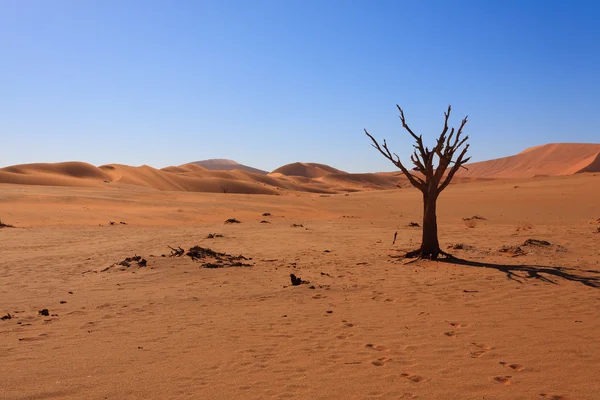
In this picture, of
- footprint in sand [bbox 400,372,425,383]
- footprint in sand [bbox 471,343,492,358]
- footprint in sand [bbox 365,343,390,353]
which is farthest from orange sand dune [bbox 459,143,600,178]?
footprint in sand [bbox 400,372,425,383]

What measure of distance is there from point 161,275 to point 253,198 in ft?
80.1

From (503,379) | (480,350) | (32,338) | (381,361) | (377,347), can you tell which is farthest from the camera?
(32,338)

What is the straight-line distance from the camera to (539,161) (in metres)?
104

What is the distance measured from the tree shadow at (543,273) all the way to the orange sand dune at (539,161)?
281 feet

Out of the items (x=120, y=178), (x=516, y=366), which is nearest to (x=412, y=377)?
(x=516, y=366)

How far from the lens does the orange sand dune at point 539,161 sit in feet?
307

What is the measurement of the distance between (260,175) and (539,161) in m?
59.4

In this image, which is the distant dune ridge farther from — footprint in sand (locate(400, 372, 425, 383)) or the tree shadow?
footprint in sand (locate(400, 372, 425, 383))

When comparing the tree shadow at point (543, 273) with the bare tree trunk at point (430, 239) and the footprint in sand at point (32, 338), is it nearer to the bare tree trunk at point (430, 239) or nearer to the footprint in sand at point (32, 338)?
the bare tree trunk at point (430, 239)

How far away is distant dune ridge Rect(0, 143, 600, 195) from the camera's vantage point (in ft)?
166

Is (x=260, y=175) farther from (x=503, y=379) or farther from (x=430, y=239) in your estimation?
(x=503, y=379)

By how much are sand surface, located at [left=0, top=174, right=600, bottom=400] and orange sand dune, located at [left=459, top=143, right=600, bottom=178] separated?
86293mm

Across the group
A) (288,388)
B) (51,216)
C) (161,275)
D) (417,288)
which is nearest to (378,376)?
(288,388)

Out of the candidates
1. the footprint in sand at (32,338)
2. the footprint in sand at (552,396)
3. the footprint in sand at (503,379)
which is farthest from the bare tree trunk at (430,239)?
the footprint in sand at (32,338)
